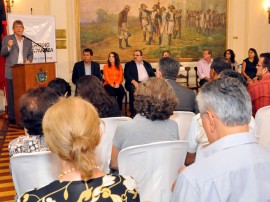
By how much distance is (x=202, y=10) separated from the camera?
1080 centimetres

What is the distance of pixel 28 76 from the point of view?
6375 millimetres

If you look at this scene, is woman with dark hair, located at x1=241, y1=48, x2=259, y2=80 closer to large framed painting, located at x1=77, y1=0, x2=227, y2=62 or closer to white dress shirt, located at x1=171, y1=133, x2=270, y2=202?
large framed painting, located at x1=77, y1=0, x2=227, y2=62

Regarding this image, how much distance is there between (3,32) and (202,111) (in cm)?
725

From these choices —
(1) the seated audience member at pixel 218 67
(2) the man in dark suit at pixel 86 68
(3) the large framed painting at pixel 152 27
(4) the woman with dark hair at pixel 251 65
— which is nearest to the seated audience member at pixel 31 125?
(1) the seated audience member at pixel 218 67

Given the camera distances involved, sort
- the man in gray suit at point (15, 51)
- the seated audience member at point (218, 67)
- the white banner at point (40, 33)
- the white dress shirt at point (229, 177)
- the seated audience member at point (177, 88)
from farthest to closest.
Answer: the white banner at point (40, 33) → the man in gray suit at point (15, 51) → the seated audience member at point (218, 67) → the seated audience member at point (177, 88) → the white dress shirt at point (229, 177)

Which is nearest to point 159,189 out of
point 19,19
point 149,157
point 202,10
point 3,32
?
point 149,157

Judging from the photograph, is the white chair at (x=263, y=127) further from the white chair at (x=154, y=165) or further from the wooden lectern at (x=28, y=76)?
the wooden lectern at (x=28, y=76)

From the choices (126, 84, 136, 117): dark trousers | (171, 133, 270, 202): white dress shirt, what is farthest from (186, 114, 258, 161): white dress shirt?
(126, 84, 136, 117): dark trousers

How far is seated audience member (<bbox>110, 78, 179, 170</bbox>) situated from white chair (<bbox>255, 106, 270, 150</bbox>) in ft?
2.60

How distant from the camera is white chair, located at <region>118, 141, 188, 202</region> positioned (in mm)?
2438

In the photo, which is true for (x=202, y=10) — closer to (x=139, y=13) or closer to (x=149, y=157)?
(x=139, y=13)

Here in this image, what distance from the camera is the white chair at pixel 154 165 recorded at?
2.44 meters

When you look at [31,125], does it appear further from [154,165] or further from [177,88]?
[177,88]

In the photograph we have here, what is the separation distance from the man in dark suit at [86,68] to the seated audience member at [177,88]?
4.21 meters
